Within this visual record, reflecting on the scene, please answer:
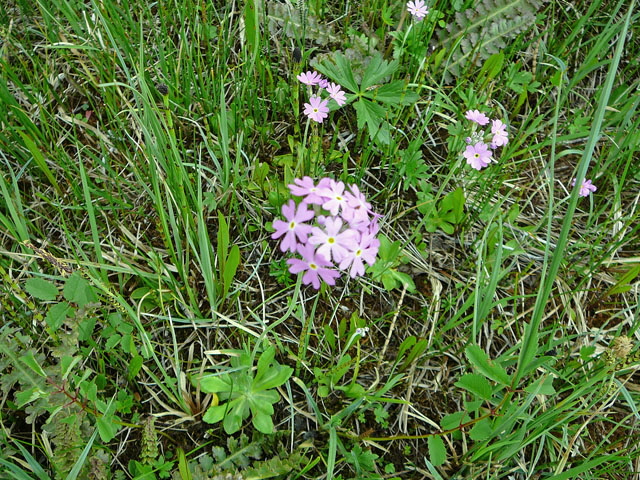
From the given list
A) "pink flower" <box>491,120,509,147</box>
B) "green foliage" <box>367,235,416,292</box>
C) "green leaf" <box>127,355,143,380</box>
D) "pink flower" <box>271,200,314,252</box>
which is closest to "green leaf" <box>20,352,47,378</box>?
"green leaf" <box>127,355,143,380</box>

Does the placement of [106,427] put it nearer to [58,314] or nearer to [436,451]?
[58,314]

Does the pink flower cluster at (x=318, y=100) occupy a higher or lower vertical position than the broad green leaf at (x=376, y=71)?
lower

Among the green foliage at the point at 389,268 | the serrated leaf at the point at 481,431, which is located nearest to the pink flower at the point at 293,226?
the green foliage at the point at 389,268

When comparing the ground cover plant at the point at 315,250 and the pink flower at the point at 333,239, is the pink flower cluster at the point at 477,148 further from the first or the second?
the pink flower at the point at 333,239

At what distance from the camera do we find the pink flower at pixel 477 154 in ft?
7.77

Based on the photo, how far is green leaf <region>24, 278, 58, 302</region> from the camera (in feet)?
6.21

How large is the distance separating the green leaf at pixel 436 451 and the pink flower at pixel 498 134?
1454 millimetres

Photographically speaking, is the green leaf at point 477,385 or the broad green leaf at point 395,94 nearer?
the green leaf at point 477,385

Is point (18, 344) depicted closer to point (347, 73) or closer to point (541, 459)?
point (347, 73)

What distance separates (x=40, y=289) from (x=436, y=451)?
1.70m

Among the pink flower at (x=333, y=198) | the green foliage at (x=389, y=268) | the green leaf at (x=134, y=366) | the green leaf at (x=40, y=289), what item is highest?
the pink flower at (x=333, y=198)

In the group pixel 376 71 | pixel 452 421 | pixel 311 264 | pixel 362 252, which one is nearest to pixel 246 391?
pixel 311 264

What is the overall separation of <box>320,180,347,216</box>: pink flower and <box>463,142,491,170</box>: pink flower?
0.97 meters

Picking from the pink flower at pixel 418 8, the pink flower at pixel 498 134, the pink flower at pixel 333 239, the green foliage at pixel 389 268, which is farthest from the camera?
the pink flower at pixel 418 8
